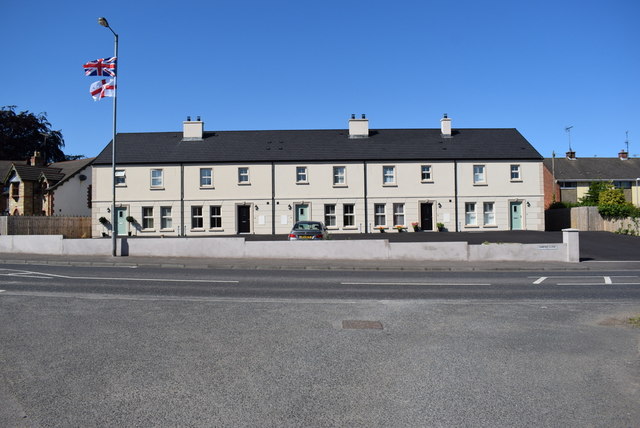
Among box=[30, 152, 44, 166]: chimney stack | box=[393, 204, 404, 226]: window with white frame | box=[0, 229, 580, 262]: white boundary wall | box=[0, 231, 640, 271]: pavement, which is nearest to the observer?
box=[0, 231, 640, 271]: pavement

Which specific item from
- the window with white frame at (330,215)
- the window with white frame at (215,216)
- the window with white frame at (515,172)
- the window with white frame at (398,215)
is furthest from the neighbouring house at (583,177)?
the window with white frame at (215,216)

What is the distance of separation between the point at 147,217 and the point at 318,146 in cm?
1479

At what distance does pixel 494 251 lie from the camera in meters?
20.2

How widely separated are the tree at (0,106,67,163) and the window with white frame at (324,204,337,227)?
152ft

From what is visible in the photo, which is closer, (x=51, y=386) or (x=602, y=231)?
(x=51, y=386)

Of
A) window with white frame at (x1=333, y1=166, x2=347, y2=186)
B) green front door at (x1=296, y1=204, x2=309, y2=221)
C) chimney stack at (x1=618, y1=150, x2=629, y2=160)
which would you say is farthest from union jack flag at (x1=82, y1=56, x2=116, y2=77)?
chimney stack at (x1=618, y1=150, x2=629, y2=160)

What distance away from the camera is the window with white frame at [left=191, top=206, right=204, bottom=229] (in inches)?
1403

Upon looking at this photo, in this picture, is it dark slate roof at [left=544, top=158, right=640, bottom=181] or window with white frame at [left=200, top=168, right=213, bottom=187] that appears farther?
dark slate roof at [left=544, top=158, right=640, bottom=181]

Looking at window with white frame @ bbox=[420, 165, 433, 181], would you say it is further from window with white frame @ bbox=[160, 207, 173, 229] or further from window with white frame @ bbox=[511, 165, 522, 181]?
window with white frame @ bbox=[160, 207, 173, 229]

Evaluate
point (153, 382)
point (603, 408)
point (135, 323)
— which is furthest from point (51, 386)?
point (603, 408)

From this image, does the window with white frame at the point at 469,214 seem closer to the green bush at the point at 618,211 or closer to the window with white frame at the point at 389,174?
the window with white frame at the point at 389,174

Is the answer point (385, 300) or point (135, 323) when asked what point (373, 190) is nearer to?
point (385, 300)

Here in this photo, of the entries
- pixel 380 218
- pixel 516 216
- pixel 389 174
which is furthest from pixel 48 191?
pixel 516 216

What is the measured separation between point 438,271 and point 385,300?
7.64 meters
